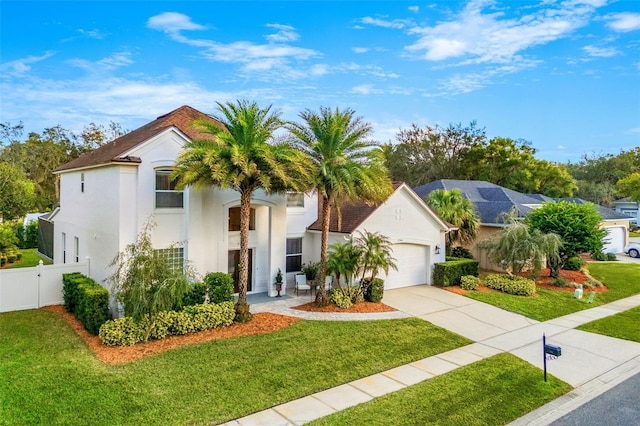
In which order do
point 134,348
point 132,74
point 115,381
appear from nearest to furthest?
point 115,381 → point 134,348 → point 132,74

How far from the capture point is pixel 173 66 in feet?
61.2

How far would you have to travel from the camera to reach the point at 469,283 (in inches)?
758

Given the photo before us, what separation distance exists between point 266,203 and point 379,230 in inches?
216

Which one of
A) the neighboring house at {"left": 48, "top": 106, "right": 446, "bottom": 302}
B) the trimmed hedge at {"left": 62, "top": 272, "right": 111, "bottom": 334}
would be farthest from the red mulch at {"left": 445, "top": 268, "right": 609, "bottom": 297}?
the trimmed hedge at {"left": 62, "top": 272, "right": 111, "bottom": 334}

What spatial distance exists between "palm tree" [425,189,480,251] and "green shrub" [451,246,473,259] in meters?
0.72

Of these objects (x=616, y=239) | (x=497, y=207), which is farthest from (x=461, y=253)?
(x=616, y=239)

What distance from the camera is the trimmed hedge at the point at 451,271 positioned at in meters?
19.6

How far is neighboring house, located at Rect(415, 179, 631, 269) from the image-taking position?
2562 cm

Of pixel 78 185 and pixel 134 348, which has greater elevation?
pixel 78 185

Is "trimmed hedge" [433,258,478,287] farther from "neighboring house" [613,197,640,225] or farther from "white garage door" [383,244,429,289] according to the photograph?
"neighboring house" [613,197,640,225]

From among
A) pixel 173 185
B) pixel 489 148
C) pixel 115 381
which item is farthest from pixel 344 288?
pixel 489 148

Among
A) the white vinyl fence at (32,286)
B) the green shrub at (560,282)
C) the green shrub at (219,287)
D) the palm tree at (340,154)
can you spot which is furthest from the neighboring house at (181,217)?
the green shrub at (560,282)

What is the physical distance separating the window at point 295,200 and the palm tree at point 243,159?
5028 mm

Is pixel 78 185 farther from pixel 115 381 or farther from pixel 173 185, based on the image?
pixel 115 381
